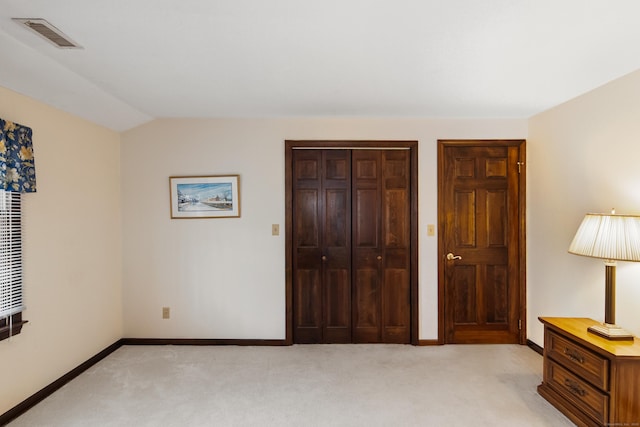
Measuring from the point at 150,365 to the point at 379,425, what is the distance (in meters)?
2.13

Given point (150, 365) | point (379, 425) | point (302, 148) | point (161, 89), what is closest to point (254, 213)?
point (302, 148)

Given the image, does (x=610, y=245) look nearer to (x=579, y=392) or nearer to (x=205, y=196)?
(x=579, y=392)

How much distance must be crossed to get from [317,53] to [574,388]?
9.08 ft

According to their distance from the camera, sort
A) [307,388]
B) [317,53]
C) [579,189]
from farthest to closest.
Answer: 1. [579,189]
2. [307,388]
3. [317,53]

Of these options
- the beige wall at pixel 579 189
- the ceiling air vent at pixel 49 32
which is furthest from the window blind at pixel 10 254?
the beige wall at pixel 579 189

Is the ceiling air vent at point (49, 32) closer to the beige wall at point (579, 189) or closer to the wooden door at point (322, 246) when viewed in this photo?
the wooden door at point (322, 246)

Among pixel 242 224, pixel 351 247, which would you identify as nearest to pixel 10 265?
pixel 242 224

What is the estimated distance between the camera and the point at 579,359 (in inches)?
86.2

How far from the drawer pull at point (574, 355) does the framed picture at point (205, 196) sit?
2.99m

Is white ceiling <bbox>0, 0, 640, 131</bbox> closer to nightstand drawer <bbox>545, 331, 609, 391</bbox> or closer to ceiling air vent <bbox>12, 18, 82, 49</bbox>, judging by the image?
ceiling air vent <bbox>12, 18, 82, 49</bbox>

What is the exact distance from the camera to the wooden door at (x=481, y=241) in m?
3.48

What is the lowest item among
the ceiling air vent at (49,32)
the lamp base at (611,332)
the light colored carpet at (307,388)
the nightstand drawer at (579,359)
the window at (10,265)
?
the light colored carpet at (307,388)

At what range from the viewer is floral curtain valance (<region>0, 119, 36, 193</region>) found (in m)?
2.17

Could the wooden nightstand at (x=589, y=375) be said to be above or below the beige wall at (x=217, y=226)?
below
